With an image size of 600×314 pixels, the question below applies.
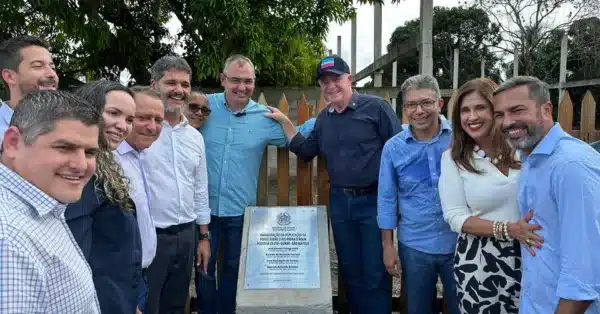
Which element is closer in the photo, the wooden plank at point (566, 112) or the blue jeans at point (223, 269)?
the blue jeans at point (223, 269)

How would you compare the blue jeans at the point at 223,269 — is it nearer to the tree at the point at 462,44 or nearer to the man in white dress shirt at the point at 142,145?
the man in white dress shirt at the point at 142,145

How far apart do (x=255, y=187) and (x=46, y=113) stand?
93.2 inches

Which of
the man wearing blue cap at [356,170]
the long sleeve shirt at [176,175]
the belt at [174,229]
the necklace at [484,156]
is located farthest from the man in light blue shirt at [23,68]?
the necklace at [484,156]

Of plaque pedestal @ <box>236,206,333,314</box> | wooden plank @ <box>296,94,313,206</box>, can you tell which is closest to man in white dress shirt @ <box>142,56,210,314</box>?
plaque pedestal @ <box>236,206,333,314</box>

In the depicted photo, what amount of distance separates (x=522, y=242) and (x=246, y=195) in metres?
2.02

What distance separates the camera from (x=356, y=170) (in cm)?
339

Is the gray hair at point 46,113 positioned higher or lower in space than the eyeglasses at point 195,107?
lower

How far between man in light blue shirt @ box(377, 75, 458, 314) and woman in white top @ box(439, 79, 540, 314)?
0.27 meters

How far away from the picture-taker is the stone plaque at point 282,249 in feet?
10.1

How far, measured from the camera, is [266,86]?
28.1 ft

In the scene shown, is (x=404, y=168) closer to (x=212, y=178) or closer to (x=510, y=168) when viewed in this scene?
(x=510, y=168)

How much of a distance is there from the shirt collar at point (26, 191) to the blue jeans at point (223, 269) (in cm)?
227

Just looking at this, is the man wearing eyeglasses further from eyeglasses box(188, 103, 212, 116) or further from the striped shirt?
the striped shirt

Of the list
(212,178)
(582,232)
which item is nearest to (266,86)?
(212,178)
